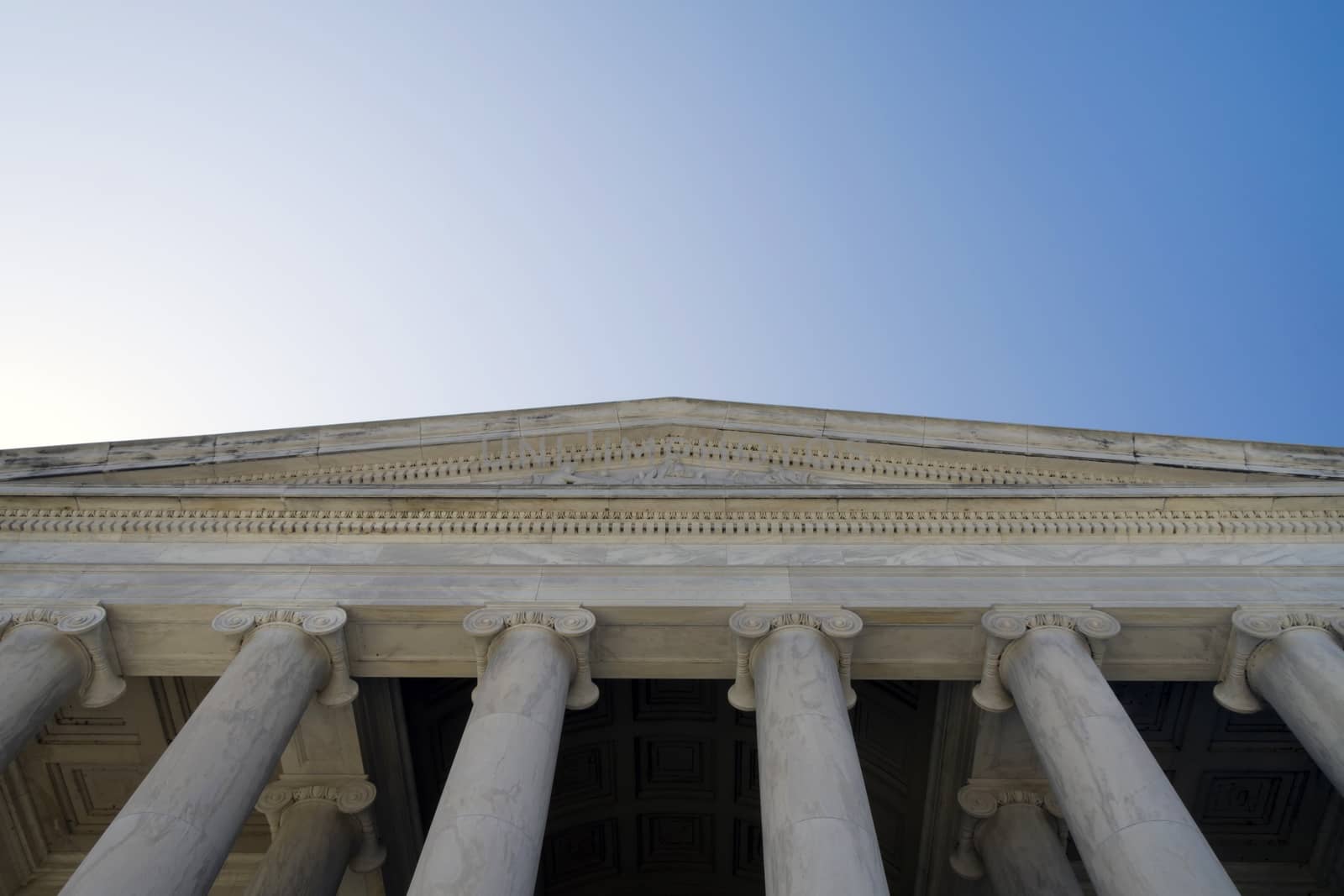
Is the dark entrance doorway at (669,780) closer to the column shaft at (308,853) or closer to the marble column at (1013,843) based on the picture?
the marble column at (1013,843)

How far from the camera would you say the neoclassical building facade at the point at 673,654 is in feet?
45.6

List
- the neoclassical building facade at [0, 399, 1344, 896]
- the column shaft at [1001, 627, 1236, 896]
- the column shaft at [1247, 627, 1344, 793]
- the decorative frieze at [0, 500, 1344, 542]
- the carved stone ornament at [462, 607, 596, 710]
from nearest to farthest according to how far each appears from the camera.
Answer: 1. the column shaft at [1001, 627, 1236, 896]
2. the neoclassical building facade at [0, 399, 1344, 896]
3. the column shaft at [1247, 627, 1344, 793]
4. the carved stone ornament at [462, 607, 596, 710]
5. the decorative frieze at [0, 500, 1344, 542]

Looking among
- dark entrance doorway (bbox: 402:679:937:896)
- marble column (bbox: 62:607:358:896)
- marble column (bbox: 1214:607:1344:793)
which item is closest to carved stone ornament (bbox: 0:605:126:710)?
marble column (bbox: 62:607:358:896)

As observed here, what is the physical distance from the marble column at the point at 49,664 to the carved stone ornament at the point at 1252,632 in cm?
1726

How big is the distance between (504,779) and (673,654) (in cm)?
431

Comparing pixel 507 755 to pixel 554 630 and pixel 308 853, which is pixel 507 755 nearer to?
pixel 554 630

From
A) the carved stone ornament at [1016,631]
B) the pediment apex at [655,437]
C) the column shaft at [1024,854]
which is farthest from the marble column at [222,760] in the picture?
the column shaft at [1024,854]

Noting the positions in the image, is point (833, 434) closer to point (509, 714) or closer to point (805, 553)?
point (805, 553)

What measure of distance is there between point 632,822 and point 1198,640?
13195 mm

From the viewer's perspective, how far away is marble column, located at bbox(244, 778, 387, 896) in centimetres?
1753

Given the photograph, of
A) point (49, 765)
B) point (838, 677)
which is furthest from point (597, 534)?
point (49, 765)

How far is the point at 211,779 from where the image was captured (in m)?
13.8

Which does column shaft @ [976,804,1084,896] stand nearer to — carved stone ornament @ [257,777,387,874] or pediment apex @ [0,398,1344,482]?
pediment apex @ [0,398,1344,482]

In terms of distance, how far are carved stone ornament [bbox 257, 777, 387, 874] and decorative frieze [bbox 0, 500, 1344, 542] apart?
4.51 m
